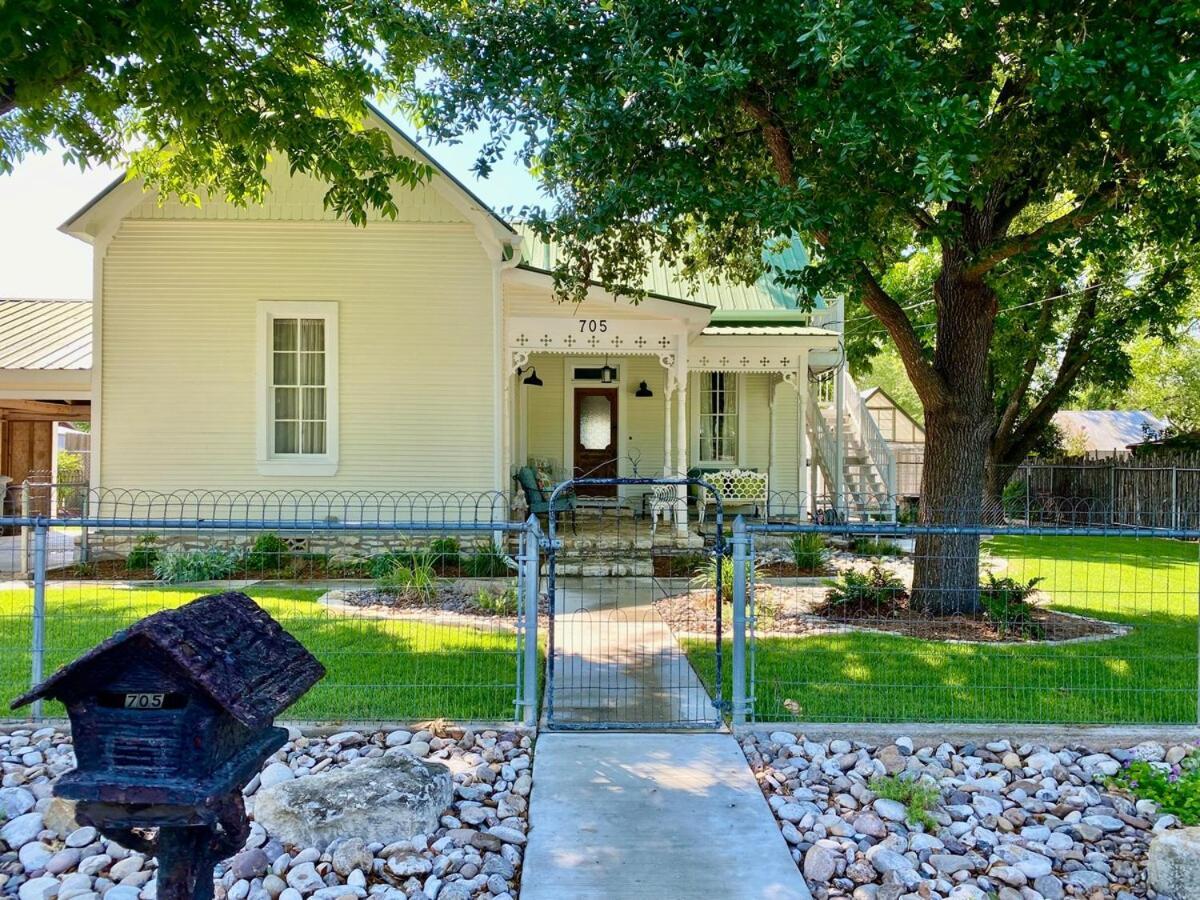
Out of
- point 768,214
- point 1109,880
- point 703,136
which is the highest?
point 703,136

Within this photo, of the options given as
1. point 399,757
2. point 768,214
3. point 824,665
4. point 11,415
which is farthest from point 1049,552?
point 11,415

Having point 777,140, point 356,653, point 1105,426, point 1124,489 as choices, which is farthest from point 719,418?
point 1105,426

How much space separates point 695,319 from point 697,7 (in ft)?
20.9

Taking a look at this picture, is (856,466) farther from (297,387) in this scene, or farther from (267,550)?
(267,550)

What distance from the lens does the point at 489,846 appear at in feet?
12.5

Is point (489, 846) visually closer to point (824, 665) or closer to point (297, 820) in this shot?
point (297, 820)

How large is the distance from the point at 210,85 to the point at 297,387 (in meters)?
5.19

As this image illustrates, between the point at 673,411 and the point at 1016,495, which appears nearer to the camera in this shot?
the point at 673,411

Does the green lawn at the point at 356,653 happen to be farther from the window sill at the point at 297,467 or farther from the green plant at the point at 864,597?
the green plant at the point at 864,597

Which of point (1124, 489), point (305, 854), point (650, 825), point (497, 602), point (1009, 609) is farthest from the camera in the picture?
point (1124, 489)

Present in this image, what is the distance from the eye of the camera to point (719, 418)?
1677cm

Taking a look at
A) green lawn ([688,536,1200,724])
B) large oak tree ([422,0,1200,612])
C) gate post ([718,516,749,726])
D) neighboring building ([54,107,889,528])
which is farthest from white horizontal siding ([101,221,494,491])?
gate post ([718,516,749,726])

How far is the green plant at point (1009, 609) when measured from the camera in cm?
760

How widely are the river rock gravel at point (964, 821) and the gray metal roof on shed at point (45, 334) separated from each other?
478 inches
